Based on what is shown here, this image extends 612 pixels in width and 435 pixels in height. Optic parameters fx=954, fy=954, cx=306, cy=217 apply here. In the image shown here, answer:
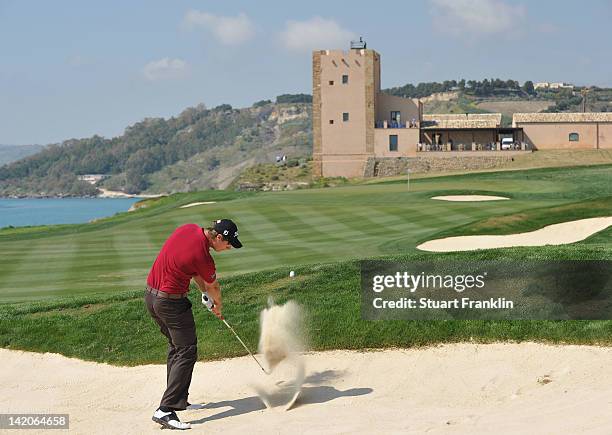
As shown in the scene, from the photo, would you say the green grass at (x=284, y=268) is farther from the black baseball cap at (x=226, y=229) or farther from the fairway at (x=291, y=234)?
the black baseball cap at (x=226, y=229)

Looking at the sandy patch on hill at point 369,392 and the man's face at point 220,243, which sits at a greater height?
the man's face at point 220,243

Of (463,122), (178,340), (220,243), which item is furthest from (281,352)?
(463,122)

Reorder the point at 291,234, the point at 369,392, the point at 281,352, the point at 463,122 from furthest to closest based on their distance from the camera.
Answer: the point at 463,122 → the point at 291,234 → the point at 281,352 → the point at 369,392

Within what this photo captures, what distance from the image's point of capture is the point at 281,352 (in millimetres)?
11906

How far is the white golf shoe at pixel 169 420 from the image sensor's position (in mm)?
10523

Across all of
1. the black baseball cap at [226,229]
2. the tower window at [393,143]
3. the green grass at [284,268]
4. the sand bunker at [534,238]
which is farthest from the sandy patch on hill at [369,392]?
the tower window at [393,143]

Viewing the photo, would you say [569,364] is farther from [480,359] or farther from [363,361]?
[363,361]

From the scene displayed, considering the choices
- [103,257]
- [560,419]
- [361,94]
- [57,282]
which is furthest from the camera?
[361,94]

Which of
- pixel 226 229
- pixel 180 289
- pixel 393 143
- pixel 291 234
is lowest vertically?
pixel 291 234

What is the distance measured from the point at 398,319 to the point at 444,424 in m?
3.73

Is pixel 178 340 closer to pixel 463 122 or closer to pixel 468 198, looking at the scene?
pixel 468 198

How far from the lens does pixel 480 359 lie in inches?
485

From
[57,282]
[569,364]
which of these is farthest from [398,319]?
[57,282]

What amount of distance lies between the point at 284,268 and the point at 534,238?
11576mm
